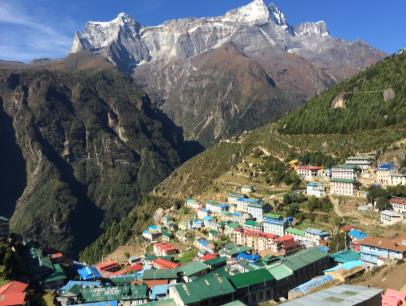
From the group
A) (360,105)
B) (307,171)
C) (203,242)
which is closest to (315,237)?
(203,242)

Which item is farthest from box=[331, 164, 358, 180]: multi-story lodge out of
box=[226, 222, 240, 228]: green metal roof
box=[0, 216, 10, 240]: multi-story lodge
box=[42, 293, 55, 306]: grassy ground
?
box=[0, 216, 10, 240]: multi-story lodge

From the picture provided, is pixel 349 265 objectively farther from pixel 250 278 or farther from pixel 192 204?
pixel 192 204

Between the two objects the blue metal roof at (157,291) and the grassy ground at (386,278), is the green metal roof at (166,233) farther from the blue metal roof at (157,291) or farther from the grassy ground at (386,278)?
the grassy ground at (386,278)

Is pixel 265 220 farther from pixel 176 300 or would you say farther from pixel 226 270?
pixel 176 300

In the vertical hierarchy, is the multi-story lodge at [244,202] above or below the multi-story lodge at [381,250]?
above

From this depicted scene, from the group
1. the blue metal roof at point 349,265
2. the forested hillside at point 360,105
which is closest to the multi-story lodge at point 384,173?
the forested hillside at point 360,105
